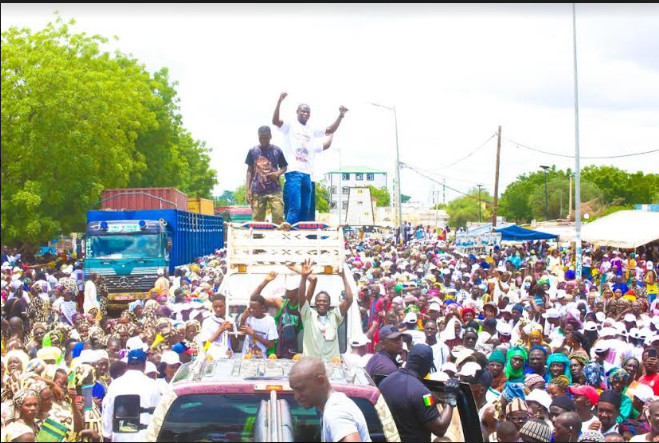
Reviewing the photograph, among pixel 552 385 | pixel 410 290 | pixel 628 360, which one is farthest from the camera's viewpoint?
pixel 410 290

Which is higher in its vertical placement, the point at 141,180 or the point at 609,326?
the point at 141,180

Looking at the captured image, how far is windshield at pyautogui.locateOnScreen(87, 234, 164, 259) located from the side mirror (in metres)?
17.3

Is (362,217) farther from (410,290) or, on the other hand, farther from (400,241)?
(410,290)

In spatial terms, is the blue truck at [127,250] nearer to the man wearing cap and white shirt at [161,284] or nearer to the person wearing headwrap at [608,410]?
the man wearing cap and white shirt at [161,284]

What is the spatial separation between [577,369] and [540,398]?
1.88 meters

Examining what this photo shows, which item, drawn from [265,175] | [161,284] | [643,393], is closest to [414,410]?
[643,393]

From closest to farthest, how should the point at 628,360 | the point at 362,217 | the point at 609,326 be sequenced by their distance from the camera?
the point at 628,360, the point at 609,326, the point at 362,217

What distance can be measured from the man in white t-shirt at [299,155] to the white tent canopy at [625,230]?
67.2ft

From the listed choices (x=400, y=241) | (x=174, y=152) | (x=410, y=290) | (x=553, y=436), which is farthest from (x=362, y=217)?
(x=553, y=436)

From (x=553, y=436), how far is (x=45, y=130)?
4911 mm

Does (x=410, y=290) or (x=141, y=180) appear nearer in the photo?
(x=410, y=290)

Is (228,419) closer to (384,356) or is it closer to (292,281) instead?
(384,356)

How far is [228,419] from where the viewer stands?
5.21 m

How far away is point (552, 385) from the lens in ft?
28.2
